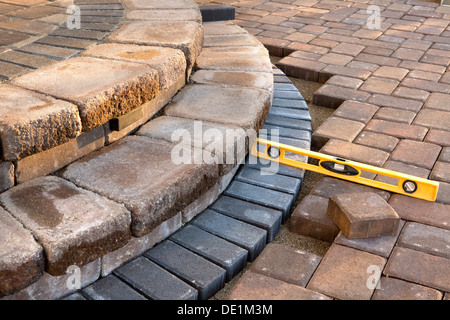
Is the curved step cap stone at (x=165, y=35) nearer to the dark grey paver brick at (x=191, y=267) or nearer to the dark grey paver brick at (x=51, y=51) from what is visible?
the dark grey paver brick at (x=51, y=51)

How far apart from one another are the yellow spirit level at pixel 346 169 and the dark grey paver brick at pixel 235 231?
0.53 metres

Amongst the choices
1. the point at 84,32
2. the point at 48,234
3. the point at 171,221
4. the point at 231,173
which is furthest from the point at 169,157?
the point at 84,32

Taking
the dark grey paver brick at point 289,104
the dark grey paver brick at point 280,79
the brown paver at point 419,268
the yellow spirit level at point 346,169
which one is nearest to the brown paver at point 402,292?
the brown paver at point 419,268

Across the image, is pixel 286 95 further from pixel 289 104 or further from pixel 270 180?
pixel 270 180

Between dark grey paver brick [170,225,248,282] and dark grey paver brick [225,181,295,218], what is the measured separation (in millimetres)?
315

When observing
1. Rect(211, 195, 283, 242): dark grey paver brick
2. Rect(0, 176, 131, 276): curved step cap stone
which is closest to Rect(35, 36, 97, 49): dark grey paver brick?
Rect(0, 176, 131, 276): curved step cap stone

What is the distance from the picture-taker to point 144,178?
75.6 inches

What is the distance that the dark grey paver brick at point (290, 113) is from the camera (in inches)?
118

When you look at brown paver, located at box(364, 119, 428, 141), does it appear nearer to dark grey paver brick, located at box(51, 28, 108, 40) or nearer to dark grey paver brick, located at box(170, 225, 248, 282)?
dark grey paver brick, located at box(170, 225, 248, 282)

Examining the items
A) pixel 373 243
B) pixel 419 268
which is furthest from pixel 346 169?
pixel 419 268

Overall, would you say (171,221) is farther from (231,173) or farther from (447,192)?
(447,192)

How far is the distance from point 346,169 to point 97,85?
4.03 ft

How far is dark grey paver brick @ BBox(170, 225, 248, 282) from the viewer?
1.91 m
